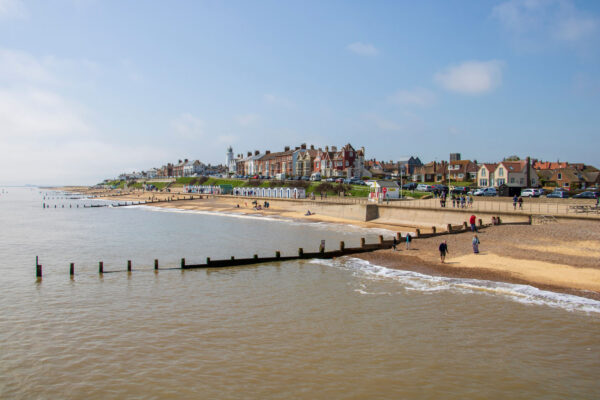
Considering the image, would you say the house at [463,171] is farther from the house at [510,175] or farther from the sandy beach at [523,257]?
the sandy beach at [523,257]

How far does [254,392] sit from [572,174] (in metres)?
90.0

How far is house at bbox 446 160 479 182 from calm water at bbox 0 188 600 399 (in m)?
81.9

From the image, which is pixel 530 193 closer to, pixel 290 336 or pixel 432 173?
pixel 432 173

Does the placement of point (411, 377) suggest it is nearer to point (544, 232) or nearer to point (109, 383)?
point (109, 383)

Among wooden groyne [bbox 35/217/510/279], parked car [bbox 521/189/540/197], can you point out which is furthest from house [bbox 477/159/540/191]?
wooden groyne [bbox 35/217/510/279]

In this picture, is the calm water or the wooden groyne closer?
the calm water

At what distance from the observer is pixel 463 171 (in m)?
101

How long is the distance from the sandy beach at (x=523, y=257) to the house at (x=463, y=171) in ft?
215

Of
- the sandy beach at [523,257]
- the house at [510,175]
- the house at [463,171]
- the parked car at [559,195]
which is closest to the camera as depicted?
the sandy beach at [523,257]

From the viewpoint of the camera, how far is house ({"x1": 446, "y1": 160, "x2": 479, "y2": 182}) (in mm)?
99188

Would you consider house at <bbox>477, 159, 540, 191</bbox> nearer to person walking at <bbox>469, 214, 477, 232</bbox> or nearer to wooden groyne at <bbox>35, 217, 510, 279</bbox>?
person walking at <bbox>469, 214, 477, 232</bbox>

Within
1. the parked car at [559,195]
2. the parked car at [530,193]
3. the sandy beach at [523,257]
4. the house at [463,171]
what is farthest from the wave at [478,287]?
the house at [463,171]

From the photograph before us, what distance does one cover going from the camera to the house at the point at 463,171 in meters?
99.2

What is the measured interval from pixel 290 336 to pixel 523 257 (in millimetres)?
19600
